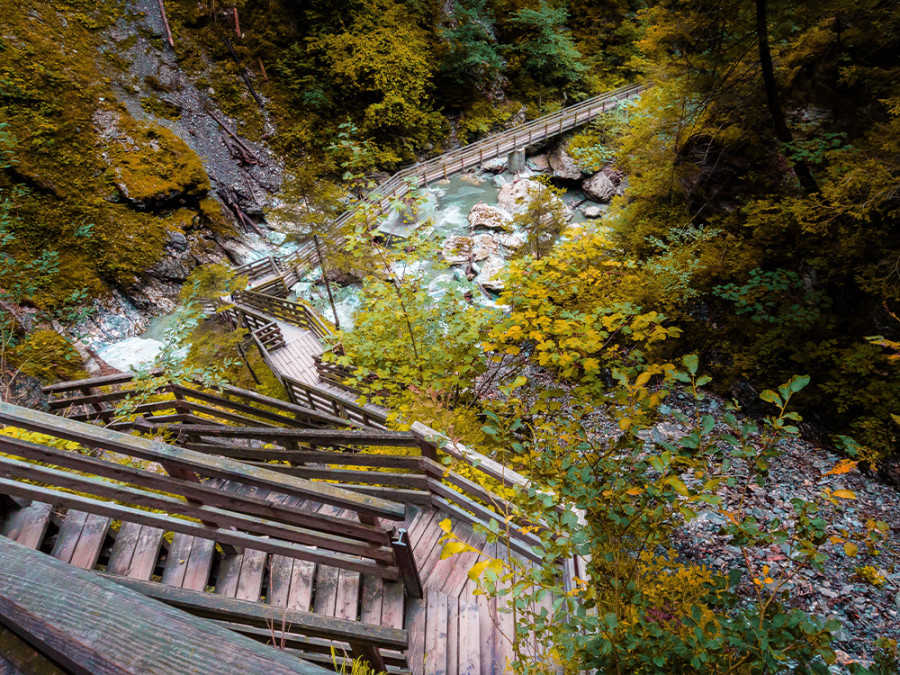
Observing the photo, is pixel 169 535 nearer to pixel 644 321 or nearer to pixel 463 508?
pixel 463 508

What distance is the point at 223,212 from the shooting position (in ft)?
53.9

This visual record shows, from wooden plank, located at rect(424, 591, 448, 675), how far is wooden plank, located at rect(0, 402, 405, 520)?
4.10 feet

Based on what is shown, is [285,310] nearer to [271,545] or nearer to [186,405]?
[186,405]

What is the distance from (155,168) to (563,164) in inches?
702

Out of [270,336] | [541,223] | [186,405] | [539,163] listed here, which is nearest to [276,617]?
[186,405]

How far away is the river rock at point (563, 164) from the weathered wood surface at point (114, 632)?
2144cm

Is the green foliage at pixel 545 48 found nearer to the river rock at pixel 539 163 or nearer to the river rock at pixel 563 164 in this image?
the river rock at pixel 563 164

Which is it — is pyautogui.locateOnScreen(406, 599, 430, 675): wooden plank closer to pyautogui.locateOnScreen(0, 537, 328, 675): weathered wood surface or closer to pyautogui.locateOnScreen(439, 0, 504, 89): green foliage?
pyautogui.locateOnScreen(0, 537, 328, 675): weathered wood surface

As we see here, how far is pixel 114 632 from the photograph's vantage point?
783mm

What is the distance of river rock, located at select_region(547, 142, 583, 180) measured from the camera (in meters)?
19.5

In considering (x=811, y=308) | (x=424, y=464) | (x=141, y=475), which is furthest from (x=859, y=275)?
(x=141, y=475)

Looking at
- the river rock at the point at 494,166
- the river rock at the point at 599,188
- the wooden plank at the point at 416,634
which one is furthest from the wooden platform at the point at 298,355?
the river rock at the point at 599,188

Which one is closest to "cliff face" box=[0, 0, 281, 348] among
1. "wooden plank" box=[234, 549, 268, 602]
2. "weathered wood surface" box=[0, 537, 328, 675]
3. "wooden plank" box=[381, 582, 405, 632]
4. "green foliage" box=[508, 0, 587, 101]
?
"wooden plank" box=[234, 549, 268, 602]

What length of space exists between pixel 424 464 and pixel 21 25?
2207 cm
